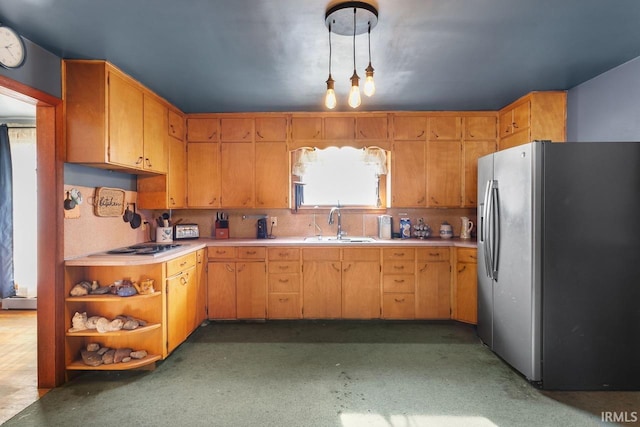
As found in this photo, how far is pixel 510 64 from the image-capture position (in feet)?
8.56

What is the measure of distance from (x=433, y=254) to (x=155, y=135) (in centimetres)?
312

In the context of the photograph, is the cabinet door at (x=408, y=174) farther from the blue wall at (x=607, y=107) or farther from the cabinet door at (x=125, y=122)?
the cabinet door at (x=125, y=122)

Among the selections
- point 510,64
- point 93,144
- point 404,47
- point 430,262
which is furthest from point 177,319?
point 510,64

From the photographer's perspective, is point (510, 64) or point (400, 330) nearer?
point (510, 64)

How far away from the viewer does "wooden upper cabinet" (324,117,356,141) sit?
3.95 meters

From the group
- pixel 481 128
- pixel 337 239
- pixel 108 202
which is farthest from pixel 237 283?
pixel 481 128

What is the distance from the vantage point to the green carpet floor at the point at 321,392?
81.3 inches

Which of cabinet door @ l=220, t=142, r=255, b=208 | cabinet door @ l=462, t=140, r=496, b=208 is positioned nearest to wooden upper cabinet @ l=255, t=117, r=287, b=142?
cabinet door @ l=220, t=142, r=255, b=208

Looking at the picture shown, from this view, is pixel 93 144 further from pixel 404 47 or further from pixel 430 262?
pixel 430 262

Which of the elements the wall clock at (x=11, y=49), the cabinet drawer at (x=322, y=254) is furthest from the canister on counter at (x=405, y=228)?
the wall clock at (x=11, y=49)

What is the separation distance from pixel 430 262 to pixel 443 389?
1477 mm

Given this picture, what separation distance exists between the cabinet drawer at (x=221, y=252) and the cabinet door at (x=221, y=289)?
8 cm

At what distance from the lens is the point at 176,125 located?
3.76m

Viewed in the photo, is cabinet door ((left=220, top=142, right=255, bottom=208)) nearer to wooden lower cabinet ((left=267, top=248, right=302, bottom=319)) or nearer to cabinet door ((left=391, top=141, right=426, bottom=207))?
wooden lower cabinet ((left=267, top=248, right=302, bottom=319))
